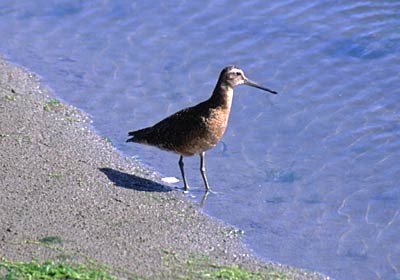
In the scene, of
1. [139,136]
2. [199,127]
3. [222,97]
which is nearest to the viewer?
[199,127]

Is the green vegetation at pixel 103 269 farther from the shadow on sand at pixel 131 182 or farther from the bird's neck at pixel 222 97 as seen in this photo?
the bird's neck at pixel 222 97

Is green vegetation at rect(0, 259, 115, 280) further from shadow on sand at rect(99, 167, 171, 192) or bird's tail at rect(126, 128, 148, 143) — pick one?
bird's tail at rect(126, 128, 148, 143)

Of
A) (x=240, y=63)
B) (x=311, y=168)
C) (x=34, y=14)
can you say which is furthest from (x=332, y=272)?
(x=34, y=14)

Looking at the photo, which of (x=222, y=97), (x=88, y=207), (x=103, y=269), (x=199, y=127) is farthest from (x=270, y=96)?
(x=103, y=269)

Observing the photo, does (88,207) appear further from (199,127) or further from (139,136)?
(139,136)

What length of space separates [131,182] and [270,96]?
274 cm

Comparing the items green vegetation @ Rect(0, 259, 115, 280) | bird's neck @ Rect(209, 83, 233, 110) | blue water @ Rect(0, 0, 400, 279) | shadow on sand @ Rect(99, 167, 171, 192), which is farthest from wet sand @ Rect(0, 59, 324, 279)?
bird's neck @ Rect(209, 83, 233, 110)

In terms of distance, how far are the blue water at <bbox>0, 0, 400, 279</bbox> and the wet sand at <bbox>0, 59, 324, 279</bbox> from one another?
35 centimetres

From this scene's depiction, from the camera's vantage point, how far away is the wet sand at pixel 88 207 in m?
7.62

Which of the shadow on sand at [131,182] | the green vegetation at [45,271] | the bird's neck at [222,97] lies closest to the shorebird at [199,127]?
the bird's neck at [222,97]

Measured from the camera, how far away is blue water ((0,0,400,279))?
9117 mm

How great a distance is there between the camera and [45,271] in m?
6.89

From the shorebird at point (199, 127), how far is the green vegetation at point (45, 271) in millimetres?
2711

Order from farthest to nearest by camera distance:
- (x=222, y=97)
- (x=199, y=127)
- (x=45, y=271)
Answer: (x=222, y=97), (x=199, y=127), (x=45, y=271)
